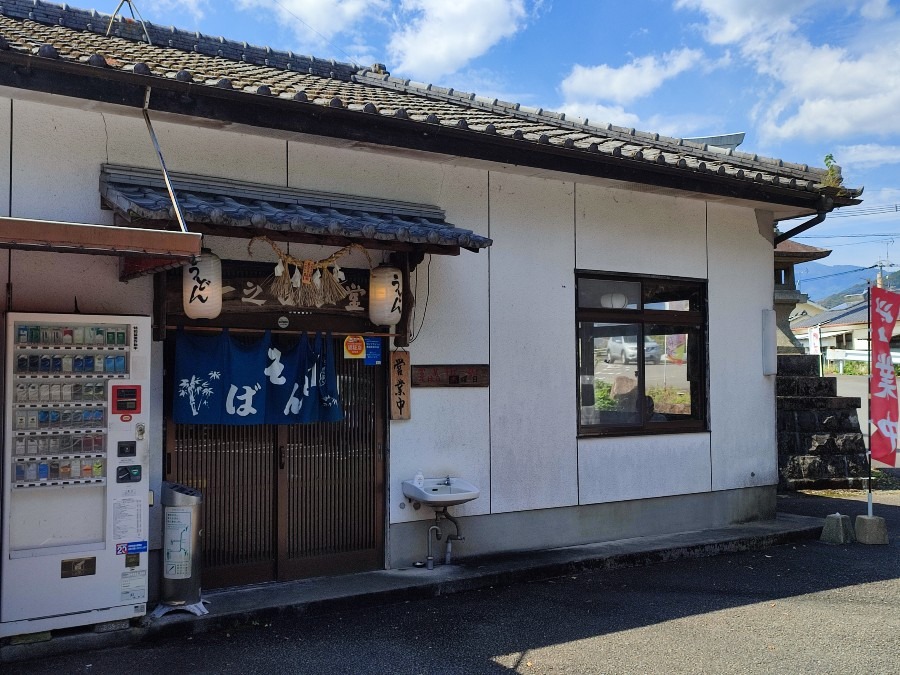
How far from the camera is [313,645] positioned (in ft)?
19.1

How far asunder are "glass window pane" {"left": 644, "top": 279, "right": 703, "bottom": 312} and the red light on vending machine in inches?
249

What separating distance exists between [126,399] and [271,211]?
1956 mm

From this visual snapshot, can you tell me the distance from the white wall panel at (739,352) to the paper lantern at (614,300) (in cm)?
146

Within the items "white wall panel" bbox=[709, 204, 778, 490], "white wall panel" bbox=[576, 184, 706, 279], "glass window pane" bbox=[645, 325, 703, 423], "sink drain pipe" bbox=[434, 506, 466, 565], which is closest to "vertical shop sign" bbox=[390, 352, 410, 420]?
"sink drain pipe" bbox=[434, 506, 466, 565]

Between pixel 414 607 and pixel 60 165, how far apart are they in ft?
16.4

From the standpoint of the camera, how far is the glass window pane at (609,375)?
29.9ft

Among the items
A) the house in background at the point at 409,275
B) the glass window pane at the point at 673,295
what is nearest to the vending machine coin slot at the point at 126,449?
the house in background at the point at 409,275

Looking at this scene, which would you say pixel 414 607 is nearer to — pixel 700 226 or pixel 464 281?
pixel 464 281

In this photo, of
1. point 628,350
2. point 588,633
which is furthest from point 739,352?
point 588,633

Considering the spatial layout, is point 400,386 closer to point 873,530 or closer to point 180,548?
point 180,548

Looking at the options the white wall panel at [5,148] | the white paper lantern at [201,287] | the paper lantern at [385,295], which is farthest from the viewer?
the paper lantern at [385,295]

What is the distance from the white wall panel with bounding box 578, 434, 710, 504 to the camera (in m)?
8.91

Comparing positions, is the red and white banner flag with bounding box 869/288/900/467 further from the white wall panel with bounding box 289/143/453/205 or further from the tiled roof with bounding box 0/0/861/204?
the white wall panel with bounding box 289/143/453/205

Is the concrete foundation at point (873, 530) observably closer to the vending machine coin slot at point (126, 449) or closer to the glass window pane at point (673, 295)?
the glass window pane at point (673, 295)
